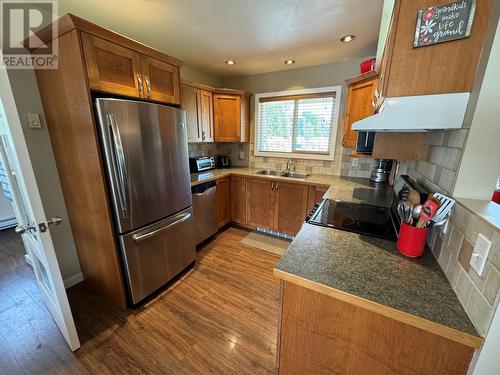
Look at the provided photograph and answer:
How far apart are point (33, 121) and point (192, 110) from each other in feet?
5.01

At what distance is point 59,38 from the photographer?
1310 mm

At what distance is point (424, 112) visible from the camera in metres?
0.83

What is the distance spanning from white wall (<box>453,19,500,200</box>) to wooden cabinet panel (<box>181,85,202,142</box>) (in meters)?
2.56

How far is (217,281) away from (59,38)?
2.30 m

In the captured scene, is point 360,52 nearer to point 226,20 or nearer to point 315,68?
point 315,68

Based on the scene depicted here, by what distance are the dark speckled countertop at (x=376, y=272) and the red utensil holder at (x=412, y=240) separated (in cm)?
3

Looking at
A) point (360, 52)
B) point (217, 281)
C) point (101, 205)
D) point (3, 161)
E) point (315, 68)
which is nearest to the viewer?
point (3, 161)

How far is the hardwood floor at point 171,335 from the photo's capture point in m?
1.33

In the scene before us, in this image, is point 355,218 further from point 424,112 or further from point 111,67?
point 111,67

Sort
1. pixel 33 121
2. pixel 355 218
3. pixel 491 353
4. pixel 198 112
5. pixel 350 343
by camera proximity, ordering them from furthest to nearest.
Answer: pixel 198 112 → pixel 33 121 → pixel 355 218 → pixel 350 343 → pixel 491 353

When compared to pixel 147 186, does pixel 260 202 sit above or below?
below

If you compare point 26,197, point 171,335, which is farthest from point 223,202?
point 26,197

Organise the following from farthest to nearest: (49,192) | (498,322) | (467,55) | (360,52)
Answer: (360,52)
(49,192)
(467,55)
(498,322)

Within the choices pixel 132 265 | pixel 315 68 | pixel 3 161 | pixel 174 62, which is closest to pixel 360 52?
pixel 315 68
